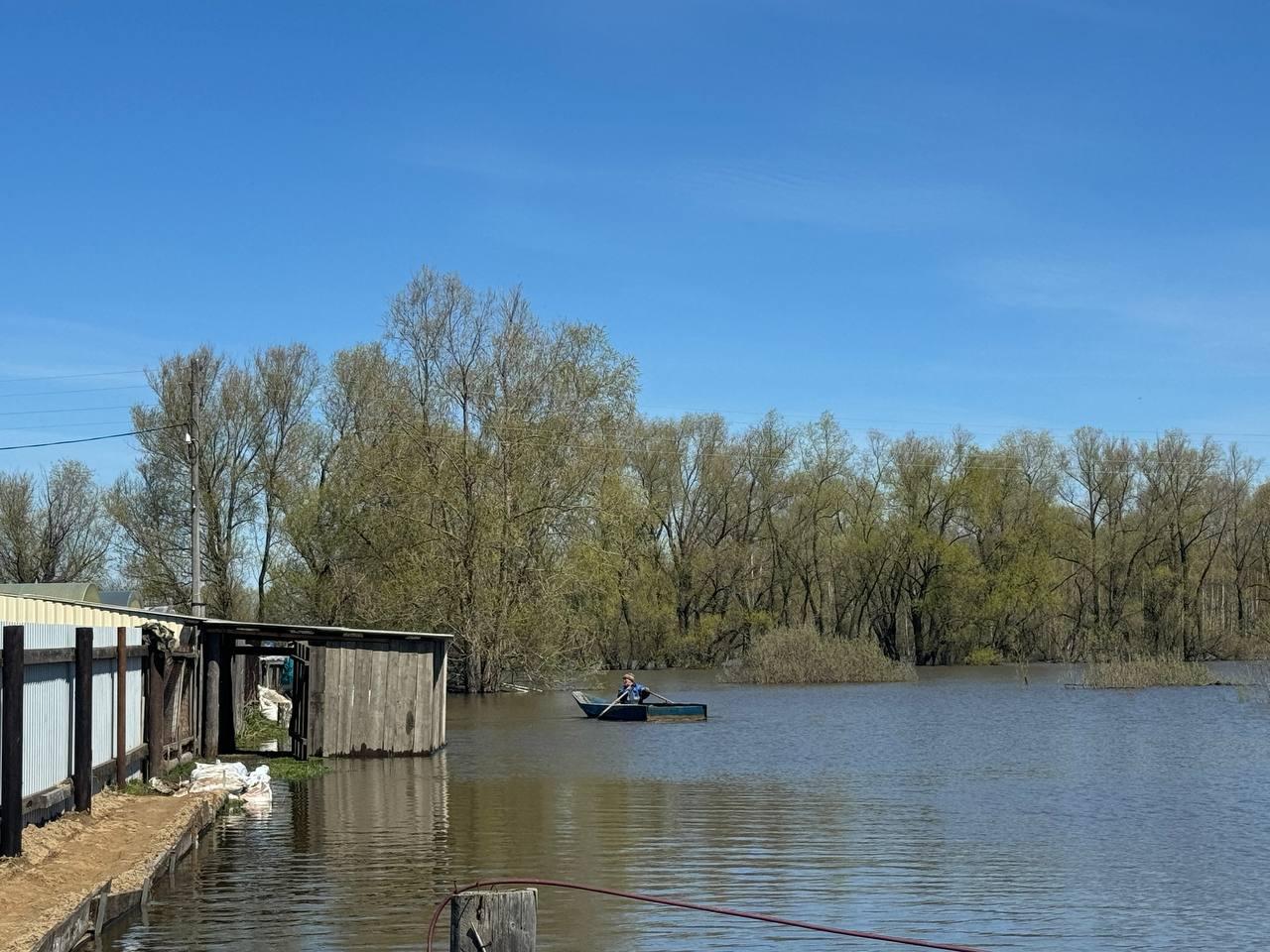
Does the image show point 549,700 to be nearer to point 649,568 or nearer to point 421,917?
point 649,568

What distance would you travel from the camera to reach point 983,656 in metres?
81.1

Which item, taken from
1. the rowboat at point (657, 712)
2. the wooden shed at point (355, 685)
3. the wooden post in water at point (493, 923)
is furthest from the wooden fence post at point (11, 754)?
the rowboat at point (657, 712)

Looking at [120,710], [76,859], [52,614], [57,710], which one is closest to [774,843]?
[120,710]

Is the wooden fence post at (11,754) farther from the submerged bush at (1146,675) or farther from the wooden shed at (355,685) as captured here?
the submerged bush at (1146,675)

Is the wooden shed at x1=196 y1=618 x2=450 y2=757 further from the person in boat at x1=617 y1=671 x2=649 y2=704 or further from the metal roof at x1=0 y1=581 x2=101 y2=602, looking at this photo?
the person in boat at x1=617 y1=671 x2=649 y2=704

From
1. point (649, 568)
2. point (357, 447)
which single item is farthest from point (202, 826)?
point (649, 568)

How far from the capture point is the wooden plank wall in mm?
25281

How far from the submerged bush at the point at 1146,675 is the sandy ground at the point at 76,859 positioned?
4295 centimetres

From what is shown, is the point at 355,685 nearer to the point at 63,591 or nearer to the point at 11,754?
the point at 63,591

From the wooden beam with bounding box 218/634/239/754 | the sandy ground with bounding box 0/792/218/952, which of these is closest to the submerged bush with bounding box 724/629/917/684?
the wooden beam with bounding box 218/634/239/754

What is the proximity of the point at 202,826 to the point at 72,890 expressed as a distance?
18.6 ft

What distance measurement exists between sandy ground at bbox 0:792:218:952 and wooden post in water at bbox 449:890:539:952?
13.2 ft

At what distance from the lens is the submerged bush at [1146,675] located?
176 feet

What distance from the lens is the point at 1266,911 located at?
13852 millimetres
